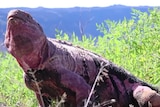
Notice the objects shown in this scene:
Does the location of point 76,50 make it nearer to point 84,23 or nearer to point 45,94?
point 45,94

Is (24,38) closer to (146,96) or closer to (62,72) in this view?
(62,72)

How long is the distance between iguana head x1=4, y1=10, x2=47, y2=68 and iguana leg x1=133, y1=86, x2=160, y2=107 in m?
0.82

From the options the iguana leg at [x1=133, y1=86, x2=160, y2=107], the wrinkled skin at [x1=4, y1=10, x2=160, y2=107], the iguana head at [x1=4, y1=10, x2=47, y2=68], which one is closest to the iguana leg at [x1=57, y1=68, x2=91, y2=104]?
the wrinkled skin at [x1=4, y1=10, x2=160, y2=107]

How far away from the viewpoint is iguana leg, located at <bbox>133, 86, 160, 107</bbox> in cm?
355

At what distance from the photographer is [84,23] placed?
4316 millimetres

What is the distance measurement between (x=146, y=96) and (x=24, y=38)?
1.00 m

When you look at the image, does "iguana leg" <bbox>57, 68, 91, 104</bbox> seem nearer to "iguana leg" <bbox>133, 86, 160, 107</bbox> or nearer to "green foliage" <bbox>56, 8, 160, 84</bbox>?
"iguana leg" <bbox>133, 86, 160, 107</bbox>

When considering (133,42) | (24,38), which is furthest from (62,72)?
(133,42)

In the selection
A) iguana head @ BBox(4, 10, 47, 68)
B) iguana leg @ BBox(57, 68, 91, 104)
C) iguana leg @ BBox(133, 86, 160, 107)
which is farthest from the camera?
iguana leg @ BBox(133, 86, 160, 107)

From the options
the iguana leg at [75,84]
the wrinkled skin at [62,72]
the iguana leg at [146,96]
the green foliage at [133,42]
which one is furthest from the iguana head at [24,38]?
the green foliage at [133,42]

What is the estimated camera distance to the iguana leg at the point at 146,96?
3555 mm

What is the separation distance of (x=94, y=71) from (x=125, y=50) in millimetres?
2651

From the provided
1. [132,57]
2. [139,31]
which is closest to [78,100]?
[132,57]

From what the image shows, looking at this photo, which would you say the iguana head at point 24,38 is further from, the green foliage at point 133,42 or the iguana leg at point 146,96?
the green foliage at point 133,42
